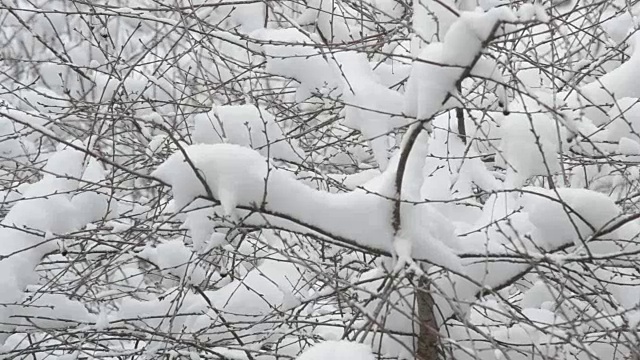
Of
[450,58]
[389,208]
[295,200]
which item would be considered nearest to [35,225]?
[295,200]

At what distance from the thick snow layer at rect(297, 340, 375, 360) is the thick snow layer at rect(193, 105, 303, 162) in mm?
1096

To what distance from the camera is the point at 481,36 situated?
1.96 m

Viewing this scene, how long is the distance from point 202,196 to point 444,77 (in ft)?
2.75

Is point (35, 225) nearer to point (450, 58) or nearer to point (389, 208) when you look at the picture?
point (389, 208)

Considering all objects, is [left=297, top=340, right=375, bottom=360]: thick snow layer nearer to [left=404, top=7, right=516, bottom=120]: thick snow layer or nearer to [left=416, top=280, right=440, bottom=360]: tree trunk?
[left=404, top=7, right=516, bottom=120]: thick snow layer

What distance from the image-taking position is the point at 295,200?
2430mm

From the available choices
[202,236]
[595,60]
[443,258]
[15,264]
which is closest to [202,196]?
[202,236]

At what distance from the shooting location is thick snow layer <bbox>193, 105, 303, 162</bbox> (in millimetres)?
3027

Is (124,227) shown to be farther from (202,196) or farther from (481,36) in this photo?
(481,36)

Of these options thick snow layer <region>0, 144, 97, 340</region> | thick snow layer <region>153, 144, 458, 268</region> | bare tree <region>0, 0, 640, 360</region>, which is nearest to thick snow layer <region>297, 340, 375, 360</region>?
bare tree <region>0, 0, 640, 360</region>

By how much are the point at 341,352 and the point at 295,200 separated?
1.96 feet

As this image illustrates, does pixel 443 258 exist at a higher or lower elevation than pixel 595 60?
lower

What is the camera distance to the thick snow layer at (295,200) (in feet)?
7.78

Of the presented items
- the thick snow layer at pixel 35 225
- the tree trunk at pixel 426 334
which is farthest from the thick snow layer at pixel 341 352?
the thick snow layer at pixel 35 225
